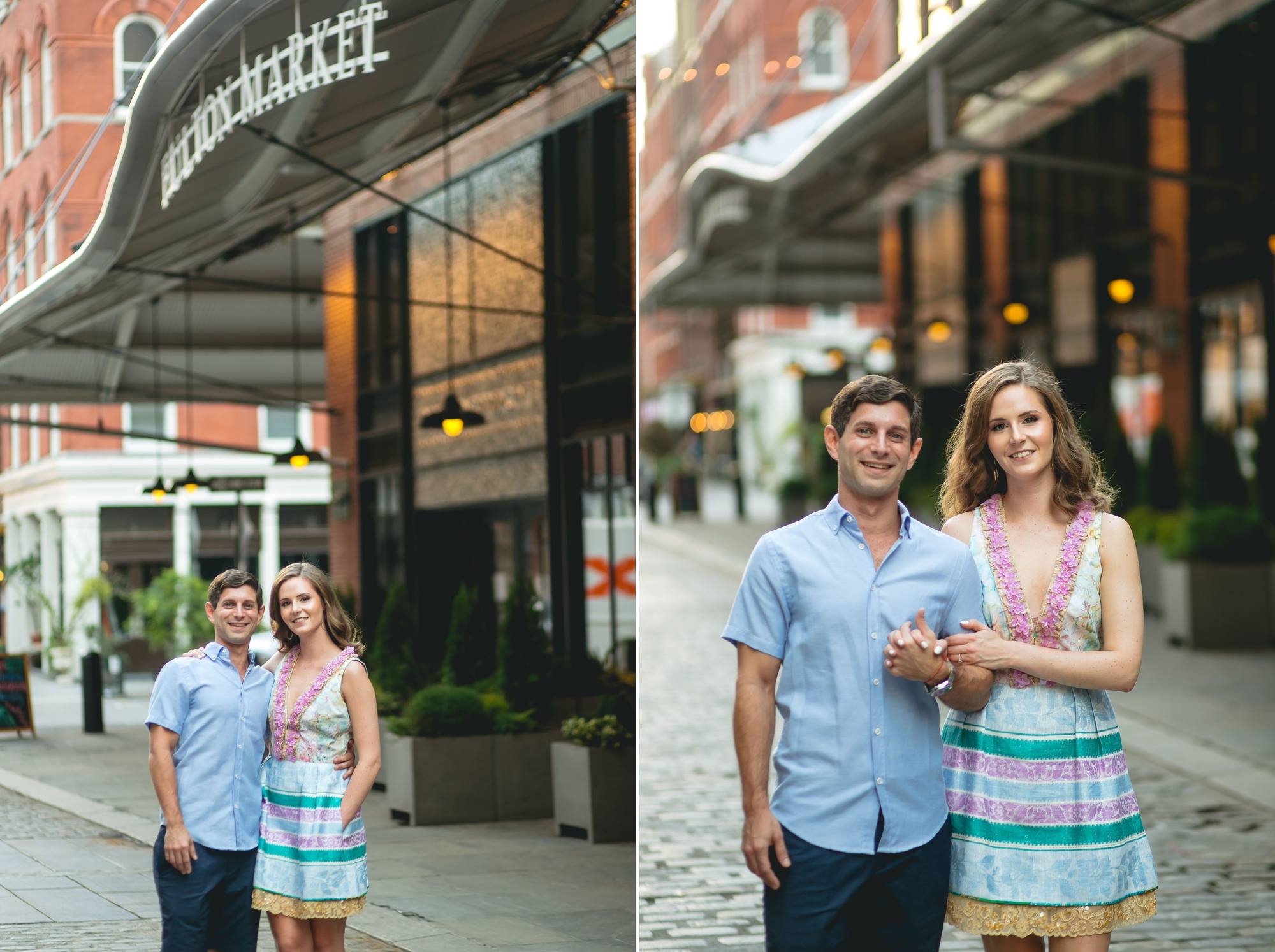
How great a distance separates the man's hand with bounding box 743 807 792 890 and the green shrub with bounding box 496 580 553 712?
2.02 m

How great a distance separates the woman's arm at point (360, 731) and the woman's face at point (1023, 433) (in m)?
1.75

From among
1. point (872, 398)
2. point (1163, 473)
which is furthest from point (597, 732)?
point (1163, 473)

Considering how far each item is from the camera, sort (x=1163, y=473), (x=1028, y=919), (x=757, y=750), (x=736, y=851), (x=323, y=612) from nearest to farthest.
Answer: (x=757, y=750), (x=1028, y=919), (x=323, y=612), (x=736, y=851), (x=1163, y=473)

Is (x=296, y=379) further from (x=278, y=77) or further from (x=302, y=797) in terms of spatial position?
(x=302, y=797)

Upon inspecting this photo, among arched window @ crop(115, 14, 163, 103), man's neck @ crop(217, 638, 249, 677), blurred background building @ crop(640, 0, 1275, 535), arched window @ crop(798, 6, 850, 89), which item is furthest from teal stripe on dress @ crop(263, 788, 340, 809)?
arched window @ crop(798, 6, 850, 89)

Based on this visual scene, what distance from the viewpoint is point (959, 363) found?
32219mm

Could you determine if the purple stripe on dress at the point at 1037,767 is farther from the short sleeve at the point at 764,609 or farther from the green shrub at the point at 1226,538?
the green shrub at the point at 1226,538

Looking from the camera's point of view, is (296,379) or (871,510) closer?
(871,510)

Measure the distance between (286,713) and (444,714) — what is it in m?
1.37

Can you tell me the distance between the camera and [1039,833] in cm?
418

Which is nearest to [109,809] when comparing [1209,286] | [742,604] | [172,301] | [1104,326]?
[172,301]

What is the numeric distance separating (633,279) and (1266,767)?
6.61m

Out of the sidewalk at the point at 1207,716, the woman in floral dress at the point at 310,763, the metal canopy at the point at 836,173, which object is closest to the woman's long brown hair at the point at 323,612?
the woman in floral dress at the point at 310,763

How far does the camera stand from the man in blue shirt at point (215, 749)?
4.34m
